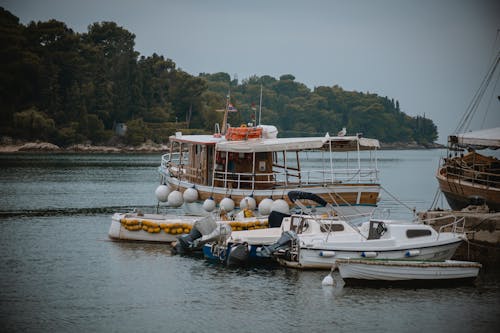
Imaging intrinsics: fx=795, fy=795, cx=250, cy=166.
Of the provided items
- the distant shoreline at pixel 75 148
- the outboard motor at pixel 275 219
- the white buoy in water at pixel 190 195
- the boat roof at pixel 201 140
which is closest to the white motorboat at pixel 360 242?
the outboard motor at pixel 275 219

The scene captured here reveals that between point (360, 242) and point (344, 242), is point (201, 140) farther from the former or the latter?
point (360, 242)

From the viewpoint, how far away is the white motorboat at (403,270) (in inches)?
1056

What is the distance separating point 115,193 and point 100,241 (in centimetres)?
2832

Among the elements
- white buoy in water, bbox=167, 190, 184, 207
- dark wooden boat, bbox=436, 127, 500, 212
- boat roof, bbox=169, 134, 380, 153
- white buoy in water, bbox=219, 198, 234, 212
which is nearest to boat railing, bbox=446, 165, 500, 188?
dark wooden boat, bbox=436, 127, 500, 212

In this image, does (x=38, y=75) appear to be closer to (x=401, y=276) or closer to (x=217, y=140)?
(x=217, y=140)

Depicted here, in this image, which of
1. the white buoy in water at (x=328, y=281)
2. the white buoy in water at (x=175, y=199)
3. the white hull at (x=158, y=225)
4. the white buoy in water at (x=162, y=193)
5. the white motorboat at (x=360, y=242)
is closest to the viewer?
the white buoy in water at (x=328, y=281)

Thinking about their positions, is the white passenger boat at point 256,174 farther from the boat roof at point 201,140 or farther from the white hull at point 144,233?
the white hull at point 144,233

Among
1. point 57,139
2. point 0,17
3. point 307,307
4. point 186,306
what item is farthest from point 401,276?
point 0,17

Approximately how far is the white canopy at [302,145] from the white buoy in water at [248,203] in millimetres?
2256

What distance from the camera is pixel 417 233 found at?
28578mm

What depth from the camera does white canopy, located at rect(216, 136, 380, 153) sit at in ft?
118

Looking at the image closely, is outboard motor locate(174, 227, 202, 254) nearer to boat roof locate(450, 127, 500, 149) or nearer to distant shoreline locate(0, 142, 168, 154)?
boat roof locate(450, 127, 500, 149)

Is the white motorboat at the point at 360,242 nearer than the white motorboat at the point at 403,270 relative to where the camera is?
No

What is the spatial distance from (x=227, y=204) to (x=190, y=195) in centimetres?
283
